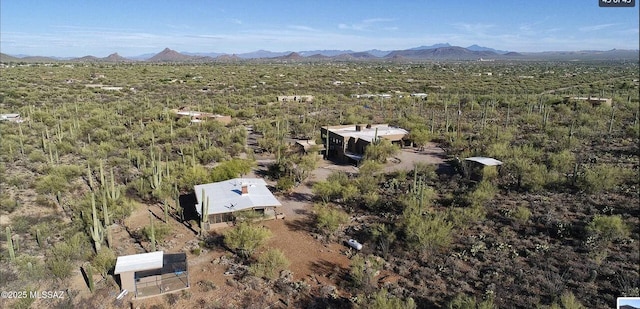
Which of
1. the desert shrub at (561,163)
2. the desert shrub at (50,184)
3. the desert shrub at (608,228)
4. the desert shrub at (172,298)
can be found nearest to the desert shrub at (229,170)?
the desert shrub at (50,184)

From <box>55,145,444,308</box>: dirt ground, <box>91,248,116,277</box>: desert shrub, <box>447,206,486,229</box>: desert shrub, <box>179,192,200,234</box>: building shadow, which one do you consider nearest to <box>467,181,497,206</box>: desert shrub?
<box>447,206,486,229</box>: desert shrub

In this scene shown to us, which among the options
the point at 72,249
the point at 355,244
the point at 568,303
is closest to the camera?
the point at 568,303

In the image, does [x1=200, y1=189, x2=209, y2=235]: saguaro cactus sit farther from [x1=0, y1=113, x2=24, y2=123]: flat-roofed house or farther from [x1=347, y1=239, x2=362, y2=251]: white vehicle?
[x1=0, y1=113, x2=24, y2=123]: flat-roofed house

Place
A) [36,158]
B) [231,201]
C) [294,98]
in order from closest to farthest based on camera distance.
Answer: [231,201]
[36,158]
[294,98]

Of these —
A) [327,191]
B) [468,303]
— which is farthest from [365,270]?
[327,191]

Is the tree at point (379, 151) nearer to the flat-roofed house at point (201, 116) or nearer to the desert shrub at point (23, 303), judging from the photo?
the flat-roofed house at point (201, 116)

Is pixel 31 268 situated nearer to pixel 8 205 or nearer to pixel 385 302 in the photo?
pixel 8 205
